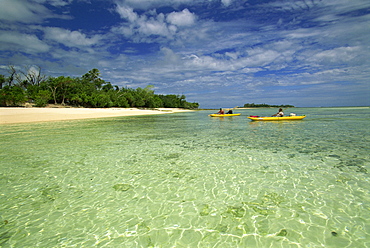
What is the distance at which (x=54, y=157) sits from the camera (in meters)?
8.27

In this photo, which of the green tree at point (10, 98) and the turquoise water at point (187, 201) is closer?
the turquoise water at point (187, 201)

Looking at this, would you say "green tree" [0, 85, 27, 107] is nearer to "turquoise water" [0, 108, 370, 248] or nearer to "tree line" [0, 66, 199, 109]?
"tree line" [0, 66, 199, 109]

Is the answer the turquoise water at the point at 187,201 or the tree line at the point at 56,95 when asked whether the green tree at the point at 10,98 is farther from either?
the turquoise water at the point at 187,201

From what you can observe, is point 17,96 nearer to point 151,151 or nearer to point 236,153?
point 151,151

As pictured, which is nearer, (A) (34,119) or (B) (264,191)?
(B) (264,191)

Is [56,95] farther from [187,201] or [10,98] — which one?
[187,201]

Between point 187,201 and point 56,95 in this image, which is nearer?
point 187,201

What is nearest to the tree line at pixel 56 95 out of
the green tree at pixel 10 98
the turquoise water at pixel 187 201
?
the green tree at pixel 10 98

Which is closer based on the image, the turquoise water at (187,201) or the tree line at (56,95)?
the turquoise water at (187,201)

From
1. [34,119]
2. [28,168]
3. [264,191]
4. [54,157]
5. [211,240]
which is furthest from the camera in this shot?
[34,119]

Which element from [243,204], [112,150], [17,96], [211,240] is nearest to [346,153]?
[243,204]

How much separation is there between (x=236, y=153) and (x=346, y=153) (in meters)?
4.74

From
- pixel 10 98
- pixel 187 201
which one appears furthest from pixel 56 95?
pixel 187 201

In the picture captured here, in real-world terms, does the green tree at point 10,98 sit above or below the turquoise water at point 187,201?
above
